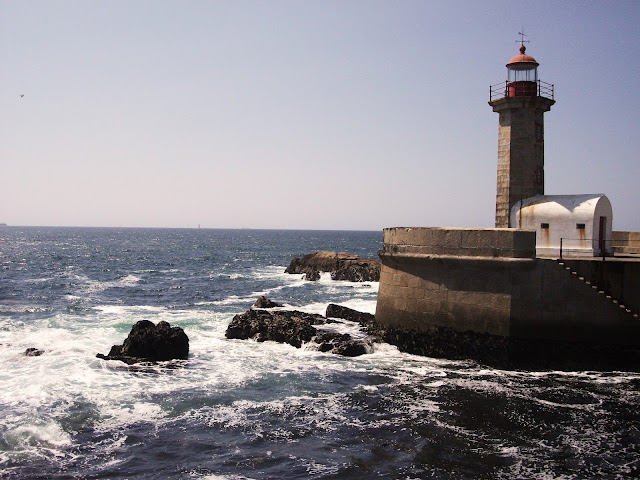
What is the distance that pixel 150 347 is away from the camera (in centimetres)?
1611

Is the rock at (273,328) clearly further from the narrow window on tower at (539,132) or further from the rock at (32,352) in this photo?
the narrow window on tower at (539,132)

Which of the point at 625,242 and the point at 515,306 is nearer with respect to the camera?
the point at 515,306

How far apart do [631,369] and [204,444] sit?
10571 mm

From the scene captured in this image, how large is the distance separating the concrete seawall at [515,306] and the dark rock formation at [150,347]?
6.70m

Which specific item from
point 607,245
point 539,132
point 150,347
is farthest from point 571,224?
point 150,347

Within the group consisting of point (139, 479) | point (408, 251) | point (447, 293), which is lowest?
point (139, 479)

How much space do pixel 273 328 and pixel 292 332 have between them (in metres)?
0.81

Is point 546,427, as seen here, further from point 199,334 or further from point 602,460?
point 199,334

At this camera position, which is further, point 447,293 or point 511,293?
point 447,293

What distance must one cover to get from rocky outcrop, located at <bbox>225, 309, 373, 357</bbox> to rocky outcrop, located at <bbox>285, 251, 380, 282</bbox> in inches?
729

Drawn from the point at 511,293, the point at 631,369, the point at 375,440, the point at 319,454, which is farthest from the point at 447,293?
the point at 319,454

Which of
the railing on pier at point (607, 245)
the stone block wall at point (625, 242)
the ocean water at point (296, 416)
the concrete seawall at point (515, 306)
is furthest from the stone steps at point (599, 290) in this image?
the stone block wall at point (625, 242)

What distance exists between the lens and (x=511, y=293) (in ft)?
49.7

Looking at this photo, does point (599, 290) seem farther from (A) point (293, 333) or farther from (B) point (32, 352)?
(B) point (32, 352)
